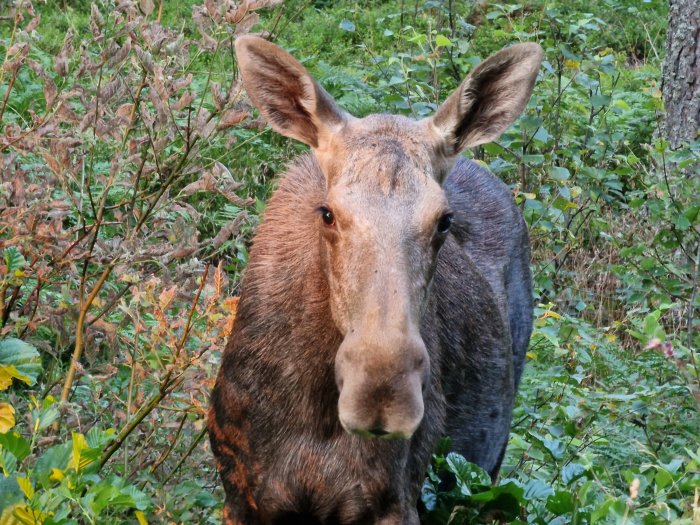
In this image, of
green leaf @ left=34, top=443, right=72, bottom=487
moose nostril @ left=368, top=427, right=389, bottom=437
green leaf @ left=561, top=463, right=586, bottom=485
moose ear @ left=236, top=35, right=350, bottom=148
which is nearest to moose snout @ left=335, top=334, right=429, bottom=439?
moose nostril @ left=368, top=427, right=389, bottom=437

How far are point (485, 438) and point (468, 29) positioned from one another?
420 centimetres

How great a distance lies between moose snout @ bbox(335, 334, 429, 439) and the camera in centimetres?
416

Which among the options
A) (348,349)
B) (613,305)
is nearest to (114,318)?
(348,349)

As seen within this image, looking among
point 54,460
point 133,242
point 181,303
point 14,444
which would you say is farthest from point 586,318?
point 14,444

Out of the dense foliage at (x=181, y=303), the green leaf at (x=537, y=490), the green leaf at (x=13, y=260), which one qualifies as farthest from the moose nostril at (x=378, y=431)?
the green leaf at (x=537, y=490)

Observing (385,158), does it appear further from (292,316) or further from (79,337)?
(79,337)

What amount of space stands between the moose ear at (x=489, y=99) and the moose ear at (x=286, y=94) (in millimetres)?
505

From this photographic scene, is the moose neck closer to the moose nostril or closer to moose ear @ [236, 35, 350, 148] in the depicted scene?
moose ear @ [236, 35, 350, 148]

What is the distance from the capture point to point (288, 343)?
17.3ft

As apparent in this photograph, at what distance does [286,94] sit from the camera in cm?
547

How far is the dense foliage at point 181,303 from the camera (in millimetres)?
5023

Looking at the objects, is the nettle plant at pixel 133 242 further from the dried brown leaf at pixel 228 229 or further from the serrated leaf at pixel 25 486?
the serrated leaf at pixel 25 486

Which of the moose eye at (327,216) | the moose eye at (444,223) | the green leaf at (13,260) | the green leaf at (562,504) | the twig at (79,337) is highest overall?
the moose eye at (327,216)

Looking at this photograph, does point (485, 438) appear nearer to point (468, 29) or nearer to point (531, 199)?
point (531, 199)
